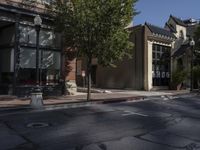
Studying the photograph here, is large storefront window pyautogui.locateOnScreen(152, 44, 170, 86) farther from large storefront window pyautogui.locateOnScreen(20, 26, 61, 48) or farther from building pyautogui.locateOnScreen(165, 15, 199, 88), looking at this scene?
large storefront window pyautogui.locateOnScreen(20, 26, 61, 48)

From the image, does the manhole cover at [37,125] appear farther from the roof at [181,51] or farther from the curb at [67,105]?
the roof at [181,51]

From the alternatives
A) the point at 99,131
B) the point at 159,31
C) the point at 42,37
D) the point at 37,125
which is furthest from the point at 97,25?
the point at 159,31

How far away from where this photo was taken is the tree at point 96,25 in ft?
57.9

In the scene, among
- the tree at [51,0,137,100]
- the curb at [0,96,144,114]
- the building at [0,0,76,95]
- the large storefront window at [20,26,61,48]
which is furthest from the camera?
the large storefront window at [20,26,61,48]

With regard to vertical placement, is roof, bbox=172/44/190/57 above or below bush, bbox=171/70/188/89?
above

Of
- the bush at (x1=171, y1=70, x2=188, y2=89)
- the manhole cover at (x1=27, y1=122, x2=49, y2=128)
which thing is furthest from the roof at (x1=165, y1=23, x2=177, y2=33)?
the manhole cover at (x1=27, y1=122, x2=49, y2=128)

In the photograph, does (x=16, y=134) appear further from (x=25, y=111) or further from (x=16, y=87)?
(x=16, y=87)

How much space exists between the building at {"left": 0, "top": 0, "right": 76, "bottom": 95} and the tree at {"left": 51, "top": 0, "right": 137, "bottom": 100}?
72.5 inches

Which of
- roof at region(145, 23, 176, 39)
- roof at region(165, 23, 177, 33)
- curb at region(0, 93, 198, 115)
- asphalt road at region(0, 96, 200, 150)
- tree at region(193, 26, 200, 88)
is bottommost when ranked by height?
asphalt road at region(0, 96, 200, 150)

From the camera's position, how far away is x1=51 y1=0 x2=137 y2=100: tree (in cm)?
1766

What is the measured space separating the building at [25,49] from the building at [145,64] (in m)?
10.3

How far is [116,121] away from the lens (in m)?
12.0

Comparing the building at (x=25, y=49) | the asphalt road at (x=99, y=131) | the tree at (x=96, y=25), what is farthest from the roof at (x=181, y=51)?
the asphalt road at (x=99, y=131)

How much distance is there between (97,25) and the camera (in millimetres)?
17672
